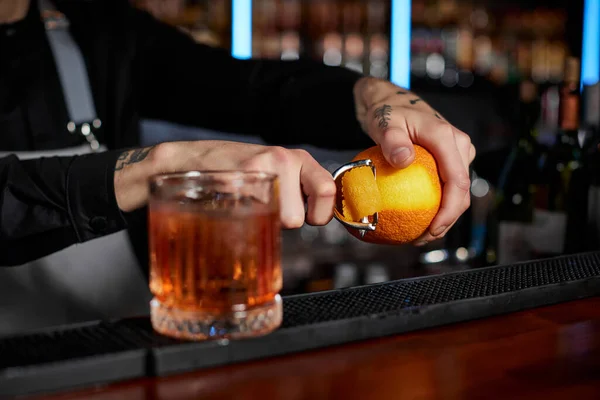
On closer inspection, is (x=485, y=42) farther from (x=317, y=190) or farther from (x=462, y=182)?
(x=317, y=190)

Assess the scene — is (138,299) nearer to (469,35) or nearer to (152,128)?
(152,128)

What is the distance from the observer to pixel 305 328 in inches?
25.3

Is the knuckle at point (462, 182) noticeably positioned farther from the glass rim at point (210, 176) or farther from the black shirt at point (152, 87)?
the black shirt at point (152, 87)

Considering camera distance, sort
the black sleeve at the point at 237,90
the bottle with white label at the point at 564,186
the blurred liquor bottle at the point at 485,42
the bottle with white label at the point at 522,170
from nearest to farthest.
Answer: the bottle with white label at the point at 564,186 → the black sleeve at the point at 237,90 → the bottle with white label at the point at 522,170 → the blurred liquor bottle at the point at 485,42

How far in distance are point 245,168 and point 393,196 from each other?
0.21 m

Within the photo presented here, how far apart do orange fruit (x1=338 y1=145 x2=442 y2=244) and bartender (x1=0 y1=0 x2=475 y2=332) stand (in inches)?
0.9

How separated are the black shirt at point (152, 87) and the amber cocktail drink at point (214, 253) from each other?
847 millimetres

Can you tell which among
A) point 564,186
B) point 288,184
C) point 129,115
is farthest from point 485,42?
point 288,184

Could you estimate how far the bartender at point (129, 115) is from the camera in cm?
90

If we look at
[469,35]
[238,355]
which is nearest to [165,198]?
[238,355]

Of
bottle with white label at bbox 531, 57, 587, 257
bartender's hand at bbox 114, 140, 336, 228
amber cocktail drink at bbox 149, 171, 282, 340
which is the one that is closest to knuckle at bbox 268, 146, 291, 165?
bartender's hand at bbox 114, 140, 336, 228

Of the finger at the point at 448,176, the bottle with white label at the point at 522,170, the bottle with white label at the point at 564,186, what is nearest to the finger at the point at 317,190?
the finger at the point at 448,176

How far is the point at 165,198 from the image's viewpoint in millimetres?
628

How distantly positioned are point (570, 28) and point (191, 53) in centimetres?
332
